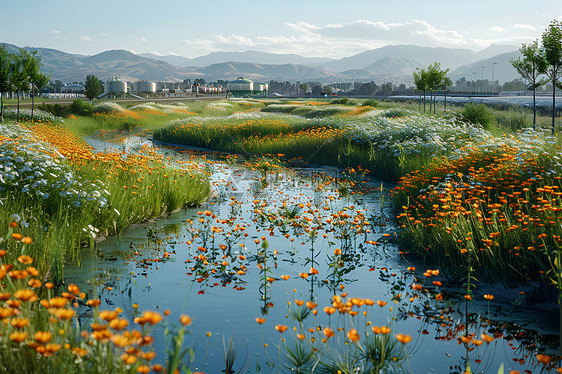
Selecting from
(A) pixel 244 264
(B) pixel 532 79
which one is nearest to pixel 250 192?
(A) pixel 244 264

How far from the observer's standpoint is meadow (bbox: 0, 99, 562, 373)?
2.67 meters

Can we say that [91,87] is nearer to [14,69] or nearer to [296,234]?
[14,69]

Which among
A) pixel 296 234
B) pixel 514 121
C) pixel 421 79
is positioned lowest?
pixel 296 234

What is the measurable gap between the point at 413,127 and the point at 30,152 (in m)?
12.6

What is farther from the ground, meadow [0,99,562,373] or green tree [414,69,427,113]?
green tree [414,69,427,113]

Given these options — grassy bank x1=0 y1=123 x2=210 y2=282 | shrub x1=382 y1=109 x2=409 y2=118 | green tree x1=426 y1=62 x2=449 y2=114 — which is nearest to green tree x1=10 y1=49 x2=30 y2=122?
grassy bank x1=0 y1=123 x2=210 y2=282

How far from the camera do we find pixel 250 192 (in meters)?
11.7

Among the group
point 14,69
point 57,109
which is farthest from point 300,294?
point 57,109

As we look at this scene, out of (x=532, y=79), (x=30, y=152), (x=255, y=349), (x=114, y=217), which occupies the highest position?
(x=532, y=79)

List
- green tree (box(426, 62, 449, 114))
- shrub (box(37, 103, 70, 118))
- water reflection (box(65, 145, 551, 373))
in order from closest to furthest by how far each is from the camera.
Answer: water reflection (box(65, 145, 551, 373)) < shrub (box(37, 103, 70, 118)) < green tree (box(426, 62, 449, 114))

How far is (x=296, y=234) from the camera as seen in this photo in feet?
26.1

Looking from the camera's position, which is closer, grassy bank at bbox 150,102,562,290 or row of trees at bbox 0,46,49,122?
grassy bank at bbox 150,102,562,290

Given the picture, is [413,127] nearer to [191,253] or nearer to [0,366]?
[191,253]

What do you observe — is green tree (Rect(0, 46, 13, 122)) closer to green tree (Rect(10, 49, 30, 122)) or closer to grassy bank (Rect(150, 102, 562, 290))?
green tree (Rect(10, 49, 30, 122))
